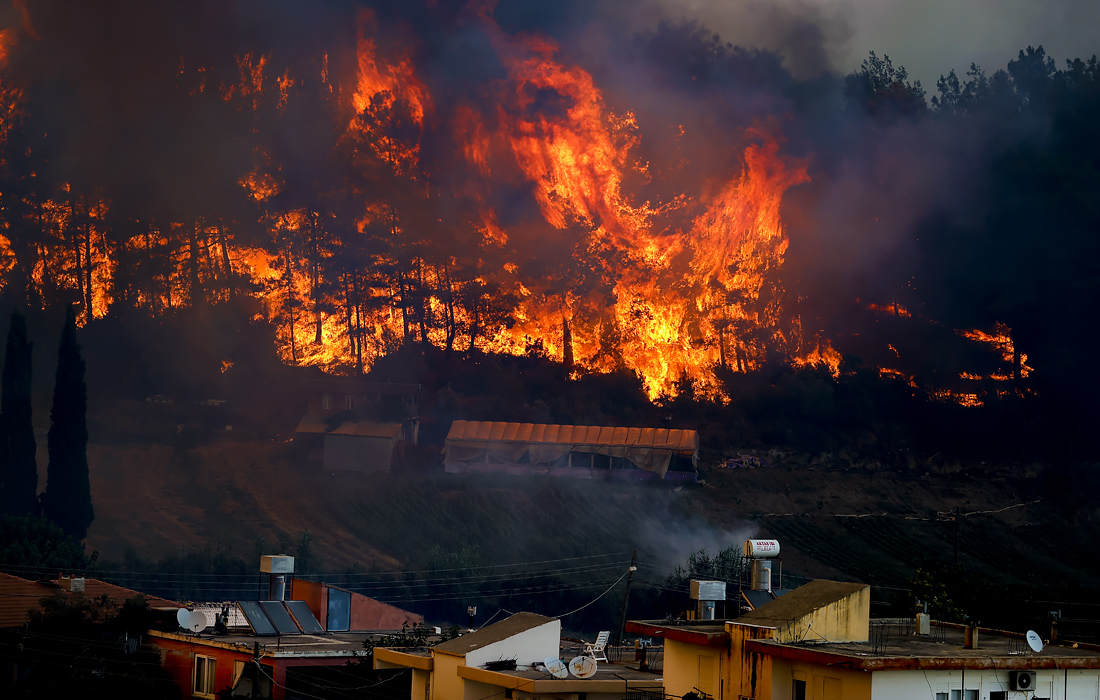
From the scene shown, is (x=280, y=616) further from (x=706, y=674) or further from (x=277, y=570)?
(x=706, y=674)

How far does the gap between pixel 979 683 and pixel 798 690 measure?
8.55 feet

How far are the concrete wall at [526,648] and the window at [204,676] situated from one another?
6732 mm

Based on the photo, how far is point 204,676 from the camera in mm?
24422

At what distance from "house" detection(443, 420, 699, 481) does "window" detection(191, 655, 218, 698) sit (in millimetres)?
43589

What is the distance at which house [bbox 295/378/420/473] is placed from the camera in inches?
2712

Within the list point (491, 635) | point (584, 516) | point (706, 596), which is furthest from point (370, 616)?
point (584, 516)

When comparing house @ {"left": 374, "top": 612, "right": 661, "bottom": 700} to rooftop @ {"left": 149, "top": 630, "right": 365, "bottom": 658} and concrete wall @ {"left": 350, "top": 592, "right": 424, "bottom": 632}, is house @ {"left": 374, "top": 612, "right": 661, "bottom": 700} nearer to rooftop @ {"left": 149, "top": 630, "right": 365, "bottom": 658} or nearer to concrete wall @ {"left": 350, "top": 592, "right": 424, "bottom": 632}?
rooftop @ {"left": 149, "top": 630, "right": 365, "bottom": 658}

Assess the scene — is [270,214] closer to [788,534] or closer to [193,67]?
[193,67]

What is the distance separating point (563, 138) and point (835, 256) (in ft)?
74.5

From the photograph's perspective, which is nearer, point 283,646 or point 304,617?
point 283,646

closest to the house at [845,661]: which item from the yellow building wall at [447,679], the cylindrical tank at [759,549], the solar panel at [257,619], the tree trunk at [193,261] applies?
the yellow building wall at [447,679]

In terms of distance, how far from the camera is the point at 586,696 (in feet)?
64.8

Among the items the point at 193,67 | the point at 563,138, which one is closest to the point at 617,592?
the point at 563,138

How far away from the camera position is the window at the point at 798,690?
16969mm
